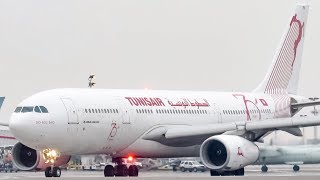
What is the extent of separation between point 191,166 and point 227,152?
1665 inches

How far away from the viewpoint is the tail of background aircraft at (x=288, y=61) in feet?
207

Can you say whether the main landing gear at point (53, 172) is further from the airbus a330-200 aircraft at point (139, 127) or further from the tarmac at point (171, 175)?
the tarmac at point (171, 175)

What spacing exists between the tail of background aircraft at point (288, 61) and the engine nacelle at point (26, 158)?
17.1 metres

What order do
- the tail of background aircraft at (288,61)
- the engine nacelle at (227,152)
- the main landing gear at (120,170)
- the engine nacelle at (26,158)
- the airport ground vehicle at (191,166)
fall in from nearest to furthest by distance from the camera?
1. the engine nacelle at (227,152)
2. the engine nacelle at (26,158)
3. the main landing gear at (120,170)
4. the tail of background aircraft at (288,61)
5. the airport ground vehicle at (191,166)

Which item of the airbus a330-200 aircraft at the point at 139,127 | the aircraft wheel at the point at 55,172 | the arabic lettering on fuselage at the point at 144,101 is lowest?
the aircraft wheel at the point at 55,172

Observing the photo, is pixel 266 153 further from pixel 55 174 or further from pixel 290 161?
pixel 55 174

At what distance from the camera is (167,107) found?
5388cm

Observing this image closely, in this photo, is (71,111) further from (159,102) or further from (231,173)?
(231,173)

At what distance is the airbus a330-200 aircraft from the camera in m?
47.0

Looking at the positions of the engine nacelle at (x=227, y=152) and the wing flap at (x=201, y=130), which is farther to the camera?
the wing flap at (x=201, y=130)

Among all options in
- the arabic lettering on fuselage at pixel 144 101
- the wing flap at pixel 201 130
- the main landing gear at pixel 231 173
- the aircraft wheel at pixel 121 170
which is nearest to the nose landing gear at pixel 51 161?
the aircraft wheel at pixel 121 170

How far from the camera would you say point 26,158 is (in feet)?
168

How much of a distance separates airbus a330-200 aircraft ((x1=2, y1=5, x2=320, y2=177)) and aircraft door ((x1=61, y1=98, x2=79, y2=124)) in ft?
0.16

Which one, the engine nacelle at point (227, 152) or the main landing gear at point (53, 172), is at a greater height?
the engine nacelle at point (227, 152)
